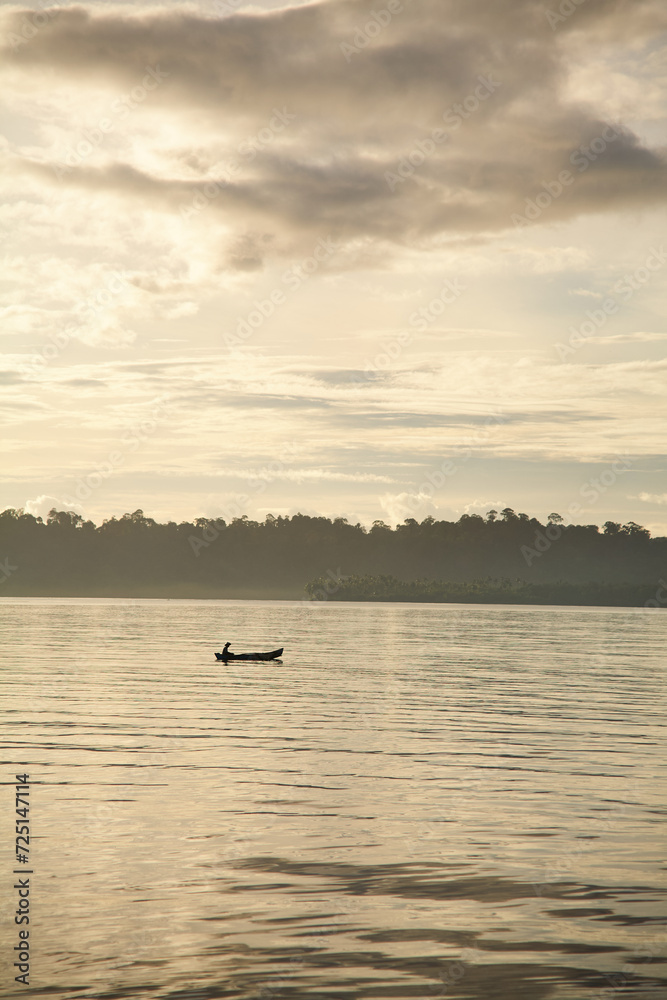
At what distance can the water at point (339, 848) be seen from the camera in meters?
15.6

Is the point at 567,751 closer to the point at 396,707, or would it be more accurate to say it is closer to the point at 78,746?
the point at 396,707

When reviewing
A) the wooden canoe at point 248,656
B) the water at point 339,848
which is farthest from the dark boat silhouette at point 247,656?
the water at point 339,848

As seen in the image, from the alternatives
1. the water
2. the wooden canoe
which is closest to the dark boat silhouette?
the wooden canoe

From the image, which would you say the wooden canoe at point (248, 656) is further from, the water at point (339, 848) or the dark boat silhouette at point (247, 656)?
the water at point (339, 848)

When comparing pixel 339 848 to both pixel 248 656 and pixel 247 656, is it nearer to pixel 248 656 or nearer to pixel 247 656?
pixel 247 656

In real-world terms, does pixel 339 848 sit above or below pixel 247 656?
above

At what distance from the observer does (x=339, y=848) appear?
2252cm

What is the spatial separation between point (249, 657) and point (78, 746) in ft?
149

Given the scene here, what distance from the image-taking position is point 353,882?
19953 millimetres

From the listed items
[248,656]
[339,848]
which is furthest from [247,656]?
[339,848]

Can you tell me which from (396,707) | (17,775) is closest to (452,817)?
(17,775)

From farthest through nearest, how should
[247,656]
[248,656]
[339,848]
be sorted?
[248,656] < [247,656] < [339,848]

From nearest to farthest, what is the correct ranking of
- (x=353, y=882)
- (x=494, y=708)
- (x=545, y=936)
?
(x=545, y=936) < (x=353, y=882) < (x=494, y=708)

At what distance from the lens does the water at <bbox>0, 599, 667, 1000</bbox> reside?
15.6 m
